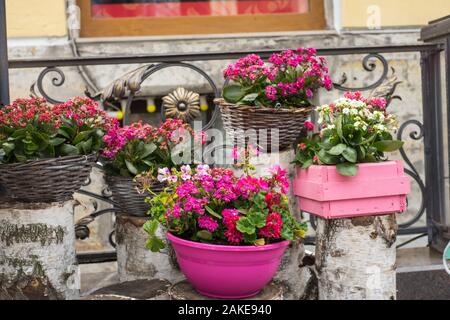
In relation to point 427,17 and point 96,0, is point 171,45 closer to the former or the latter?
point 96,0

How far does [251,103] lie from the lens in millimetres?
2531

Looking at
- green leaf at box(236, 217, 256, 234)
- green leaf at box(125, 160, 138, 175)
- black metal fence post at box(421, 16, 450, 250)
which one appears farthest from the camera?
black metal fence post at box(421, 16, 450, 250)

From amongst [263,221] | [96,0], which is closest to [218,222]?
[263,221]

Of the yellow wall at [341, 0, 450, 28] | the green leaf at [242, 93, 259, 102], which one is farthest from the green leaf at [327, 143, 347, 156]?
the yellow wall at [341, 0, 450, 28]

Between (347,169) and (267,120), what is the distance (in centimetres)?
42

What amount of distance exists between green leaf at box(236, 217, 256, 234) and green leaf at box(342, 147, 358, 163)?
0.49 metres

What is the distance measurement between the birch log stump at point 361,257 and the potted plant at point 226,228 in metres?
0.25

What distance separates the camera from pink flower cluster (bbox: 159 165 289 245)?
2.02 m

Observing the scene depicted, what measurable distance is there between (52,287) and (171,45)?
107 inches

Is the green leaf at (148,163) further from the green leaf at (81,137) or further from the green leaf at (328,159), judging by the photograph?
the green leaf at (328,159)

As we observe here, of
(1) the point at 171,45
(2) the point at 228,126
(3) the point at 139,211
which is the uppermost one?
(1) the point at 171,45

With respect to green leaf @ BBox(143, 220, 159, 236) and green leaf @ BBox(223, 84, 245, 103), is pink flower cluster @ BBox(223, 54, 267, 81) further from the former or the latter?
green leaf @ BBox(143, 220, 159, 236)

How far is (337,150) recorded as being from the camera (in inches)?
88.9
